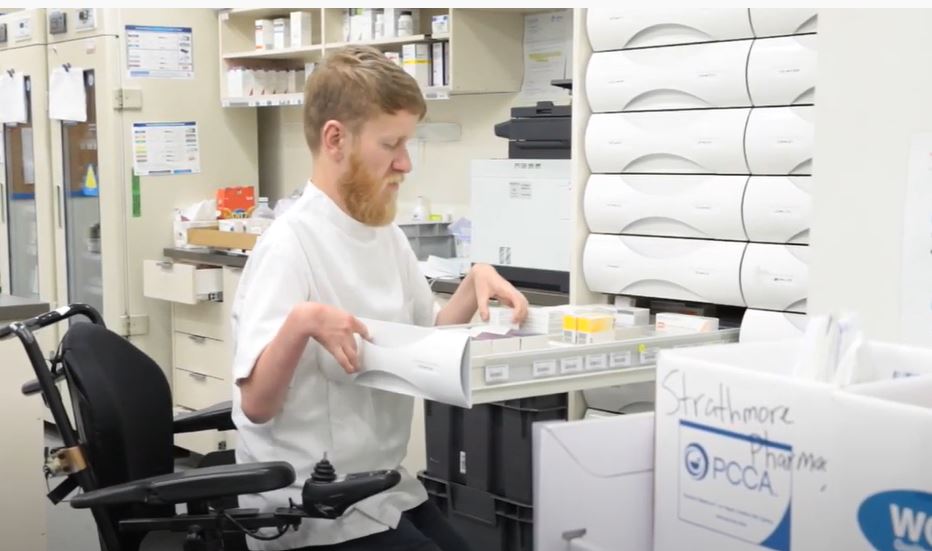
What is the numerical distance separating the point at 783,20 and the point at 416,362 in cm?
137

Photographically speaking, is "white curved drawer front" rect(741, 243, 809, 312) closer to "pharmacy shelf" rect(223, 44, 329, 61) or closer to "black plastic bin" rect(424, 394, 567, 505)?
"black plastic bin" rect(424, 394, 567, 505)

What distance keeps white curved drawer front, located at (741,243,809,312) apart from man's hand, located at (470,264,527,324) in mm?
781

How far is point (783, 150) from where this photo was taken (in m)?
2.43

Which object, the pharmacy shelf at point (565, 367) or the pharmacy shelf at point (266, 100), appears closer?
the pharmacy shelf at point (565, 367)

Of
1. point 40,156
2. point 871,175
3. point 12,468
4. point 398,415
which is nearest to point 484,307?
point 398,415

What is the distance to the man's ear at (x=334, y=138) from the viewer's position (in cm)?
171

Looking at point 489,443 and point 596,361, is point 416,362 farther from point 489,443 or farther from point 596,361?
point 489,443

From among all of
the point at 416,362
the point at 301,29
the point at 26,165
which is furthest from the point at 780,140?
the point at 26,165

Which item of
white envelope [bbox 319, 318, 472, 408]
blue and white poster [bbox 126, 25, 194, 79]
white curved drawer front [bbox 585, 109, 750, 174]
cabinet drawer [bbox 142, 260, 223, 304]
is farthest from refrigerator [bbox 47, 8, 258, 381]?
white envelope [bbox 319, 318, 472, 408]

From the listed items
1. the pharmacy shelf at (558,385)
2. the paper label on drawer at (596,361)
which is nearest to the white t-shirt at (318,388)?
the pharmacy shelf at (558,385)

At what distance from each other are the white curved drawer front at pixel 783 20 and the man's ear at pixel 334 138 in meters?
1.18

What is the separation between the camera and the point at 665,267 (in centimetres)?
270

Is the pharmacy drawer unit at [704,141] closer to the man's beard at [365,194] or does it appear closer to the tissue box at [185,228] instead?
the man's beard at [365,194]

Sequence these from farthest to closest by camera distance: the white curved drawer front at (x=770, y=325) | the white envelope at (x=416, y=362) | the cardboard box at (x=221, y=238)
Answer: the cardboard box at (x=221, y=238) → the white curved drawer front at (x=770, y=325) → the white envelope at (x=416, y=362)
